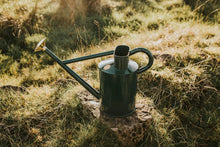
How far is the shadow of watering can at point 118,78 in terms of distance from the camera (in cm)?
152

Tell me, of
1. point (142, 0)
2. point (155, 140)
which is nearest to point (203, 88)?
point (155, 140)

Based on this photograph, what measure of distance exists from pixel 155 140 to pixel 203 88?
3.08 feet

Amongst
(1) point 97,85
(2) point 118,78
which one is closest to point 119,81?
(2) point 118,78

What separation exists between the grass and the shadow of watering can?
0.25m

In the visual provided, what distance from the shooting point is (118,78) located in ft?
5.00

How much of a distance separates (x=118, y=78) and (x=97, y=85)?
2.79ft

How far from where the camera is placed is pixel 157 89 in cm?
230

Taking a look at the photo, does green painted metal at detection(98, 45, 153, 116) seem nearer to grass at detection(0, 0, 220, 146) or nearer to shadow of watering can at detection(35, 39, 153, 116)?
shadow of watering can at detection(35, 39, 153, 116)

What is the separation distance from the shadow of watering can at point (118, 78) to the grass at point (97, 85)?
253 millimetres

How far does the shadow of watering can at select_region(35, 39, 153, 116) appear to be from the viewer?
1.52 meters

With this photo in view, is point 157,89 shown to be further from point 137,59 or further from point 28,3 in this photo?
point 28,3

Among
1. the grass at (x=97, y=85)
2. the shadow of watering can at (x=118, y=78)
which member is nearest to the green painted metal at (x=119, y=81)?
the shadow of watering can at (x=118, y=78)

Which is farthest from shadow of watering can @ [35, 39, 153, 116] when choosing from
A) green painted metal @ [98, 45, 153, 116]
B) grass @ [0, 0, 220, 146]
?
grass @ [0, 0, 220, 146]

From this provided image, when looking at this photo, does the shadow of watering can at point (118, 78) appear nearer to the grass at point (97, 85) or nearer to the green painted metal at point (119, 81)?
the green painted metal at point (119, 81)
